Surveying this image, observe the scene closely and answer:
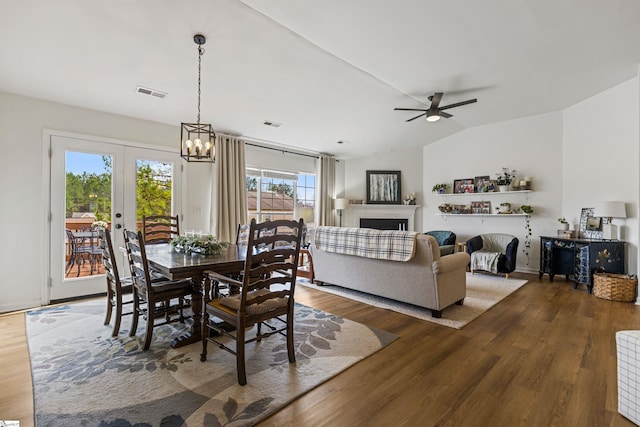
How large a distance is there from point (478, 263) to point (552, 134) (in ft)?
9.08

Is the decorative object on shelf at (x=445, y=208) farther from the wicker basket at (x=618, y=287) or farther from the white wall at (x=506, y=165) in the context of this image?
the wicker basket at (x=618, y=287)

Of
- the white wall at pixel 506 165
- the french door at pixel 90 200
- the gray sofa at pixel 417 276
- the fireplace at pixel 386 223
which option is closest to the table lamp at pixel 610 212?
the white wall at pixel 506 165

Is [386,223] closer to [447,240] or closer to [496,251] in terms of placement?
[447,240]

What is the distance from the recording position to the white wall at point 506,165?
550 centimetres

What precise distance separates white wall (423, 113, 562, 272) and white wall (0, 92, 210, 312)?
6933 millimetres

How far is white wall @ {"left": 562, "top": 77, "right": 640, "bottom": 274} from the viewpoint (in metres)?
4.31

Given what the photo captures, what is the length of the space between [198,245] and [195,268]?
60cm

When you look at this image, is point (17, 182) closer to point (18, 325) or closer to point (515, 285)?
point (18, 325)

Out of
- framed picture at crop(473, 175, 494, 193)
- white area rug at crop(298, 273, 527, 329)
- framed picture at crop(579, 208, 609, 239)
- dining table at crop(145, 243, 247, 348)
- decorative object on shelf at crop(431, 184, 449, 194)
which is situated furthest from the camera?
decorative object on shelf at crop(431, 184, 449, 194)

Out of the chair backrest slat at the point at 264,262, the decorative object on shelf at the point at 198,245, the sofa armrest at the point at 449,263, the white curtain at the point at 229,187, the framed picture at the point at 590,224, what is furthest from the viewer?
the white curtain at the point at 229,187

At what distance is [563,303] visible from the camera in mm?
3842

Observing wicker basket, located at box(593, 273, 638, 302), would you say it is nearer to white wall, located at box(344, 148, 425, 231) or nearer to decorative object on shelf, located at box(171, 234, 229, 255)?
white wall, located at box(344, 148, 425, 231)

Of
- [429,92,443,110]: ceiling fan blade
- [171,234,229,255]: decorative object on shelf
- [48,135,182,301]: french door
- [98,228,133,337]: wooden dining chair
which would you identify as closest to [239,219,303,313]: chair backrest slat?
[171,234,229,255]: decorative object on shelf

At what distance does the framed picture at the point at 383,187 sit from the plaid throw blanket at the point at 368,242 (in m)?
3.89
